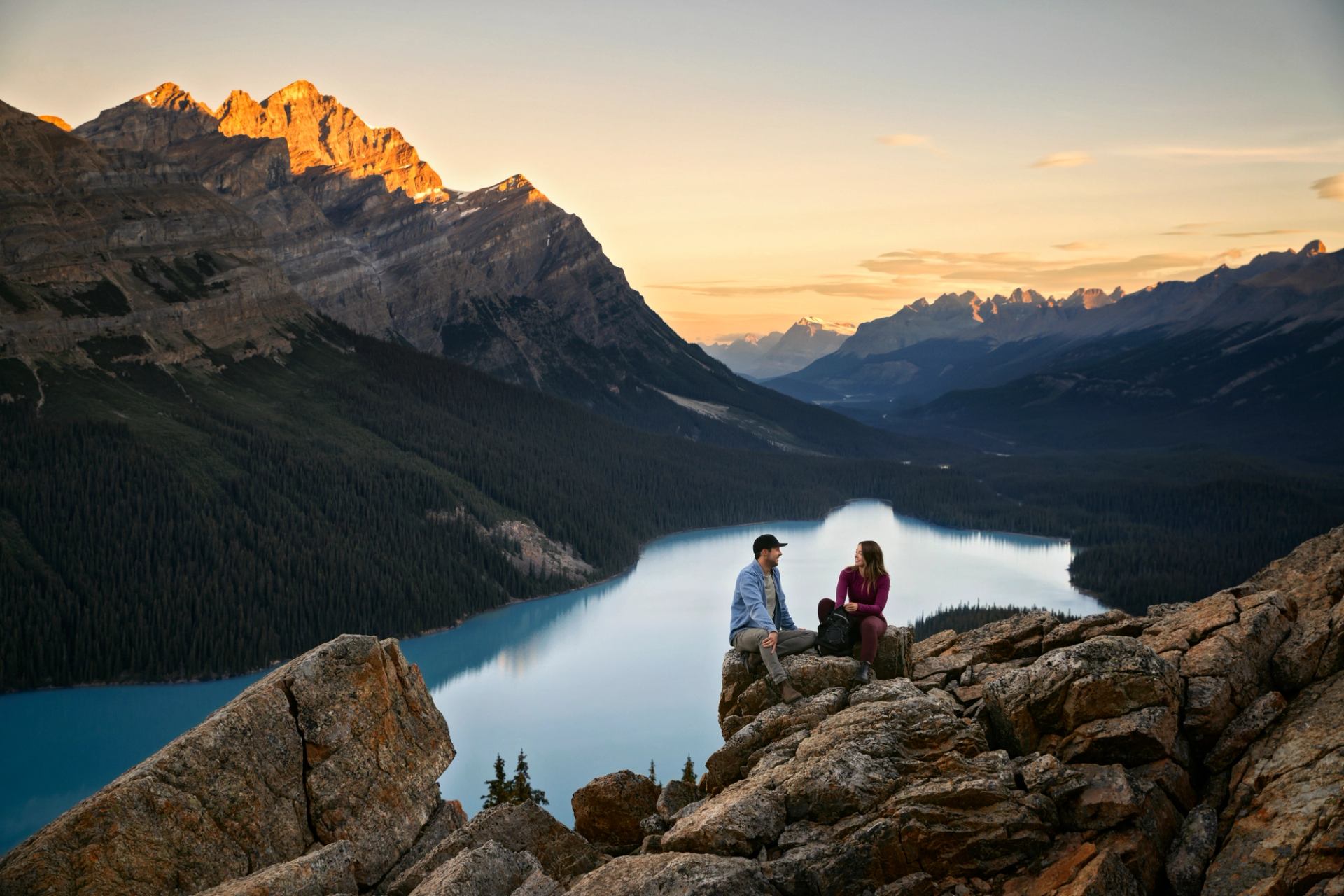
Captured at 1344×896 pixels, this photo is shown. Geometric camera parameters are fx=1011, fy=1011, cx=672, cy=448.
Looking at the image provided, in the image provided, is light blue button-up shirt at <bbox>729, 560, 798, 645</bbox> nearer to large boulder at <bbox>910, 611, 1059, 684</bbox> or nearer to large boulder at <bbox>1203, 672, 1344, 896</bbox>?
large boulder at <bbox>910, 611, 1059, 684</bbox>

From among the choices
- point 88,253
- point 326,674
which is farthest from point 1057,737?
point 88,253

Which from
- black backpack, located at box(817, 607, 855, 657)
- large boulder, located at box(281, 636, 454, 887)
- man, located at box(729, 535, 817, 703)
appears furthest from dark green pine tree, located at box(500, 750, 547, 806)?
black backpack, located at box(817, 607, 855, 657)

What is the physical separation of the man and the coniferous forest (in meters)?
92.5

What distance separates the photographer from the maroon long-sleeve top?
18.6m

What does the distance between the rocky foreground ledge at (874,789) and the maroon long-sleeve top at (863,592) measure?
2.72 feet

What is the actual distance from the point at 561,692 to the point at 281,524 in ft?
168

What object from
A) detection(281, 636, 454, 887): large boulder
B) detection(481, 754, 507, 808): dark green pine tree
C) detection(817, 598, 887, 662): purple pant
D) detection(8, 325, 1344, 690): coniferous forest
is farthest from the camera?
detection(8, 325, 1344, 690): coniferous forest

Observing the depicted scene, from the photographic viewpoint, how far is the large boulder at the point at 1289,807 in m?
11.6

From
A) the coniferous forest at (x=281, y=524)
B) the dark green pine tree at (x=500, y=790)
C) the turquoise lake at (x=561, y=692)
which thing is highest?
the coniferous forest at (x=281, y=524)

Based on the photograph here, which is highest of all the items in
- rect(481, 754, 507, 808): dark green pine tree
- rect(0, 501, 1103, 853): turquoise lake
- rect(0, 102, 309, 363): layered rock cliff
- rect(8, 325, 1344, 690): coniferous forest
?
rect(0, 102, 309, 363): layered rock cliff

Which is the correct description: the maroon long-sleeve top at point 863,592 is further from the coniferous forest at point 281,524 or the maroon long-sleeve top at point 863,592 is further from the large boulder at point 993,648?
the coniferous forest at point 281,524

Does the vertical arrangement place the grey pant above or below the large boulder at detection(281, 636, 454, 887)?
above

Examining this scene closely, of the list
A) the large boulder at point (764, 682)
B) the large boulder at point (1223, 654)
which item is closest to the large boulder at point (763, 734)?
the large boulder at point (764, 682)

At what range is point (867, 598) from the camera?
61.8 ft
